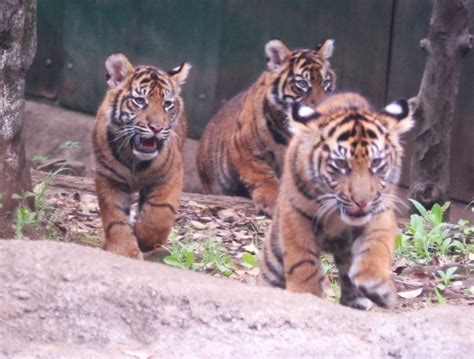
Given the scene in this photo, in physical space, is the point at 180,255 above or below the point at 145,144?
below

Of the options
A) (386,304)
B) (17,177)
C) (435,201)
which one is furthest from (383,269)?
(435,201)

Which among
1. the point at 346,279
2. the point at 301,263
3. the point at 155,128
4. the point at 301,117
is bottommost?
the point at 346,279

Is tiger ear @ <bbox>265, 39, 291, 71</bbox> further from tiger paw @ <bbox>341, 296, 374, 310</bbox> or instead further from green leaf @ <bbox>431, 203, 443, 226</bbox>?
tiger paw @ <bbox>341, 296, 374, 310</bbox>

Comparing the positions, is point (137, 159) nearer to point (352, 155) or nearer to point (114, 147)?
point (114, 147)

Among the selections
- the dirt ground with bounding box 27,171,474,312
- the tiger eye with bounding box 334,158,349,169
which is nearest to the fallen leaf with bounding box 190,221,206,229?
the dirt ground with bounding box 27,171,474,312

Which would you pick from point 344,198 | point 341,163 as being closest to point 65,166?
point 341,163

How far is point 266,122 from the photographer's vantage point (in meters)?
9.08

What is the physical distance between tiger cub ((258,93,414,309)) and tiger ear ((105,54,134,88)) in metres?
1.76

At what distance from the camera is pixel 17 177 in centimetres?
693

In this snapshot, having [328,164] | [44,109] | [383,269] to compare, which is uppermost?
[328,164]

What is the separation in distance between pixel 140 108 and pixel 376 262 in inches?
90.2

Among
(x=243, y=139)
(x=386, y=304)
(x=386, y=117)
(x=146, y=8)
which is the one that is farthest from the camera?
(x=146, y=8)

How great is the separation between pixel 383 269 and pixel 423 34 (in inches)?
176

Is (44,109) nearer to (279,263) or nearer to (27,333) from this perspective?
(279,263)
